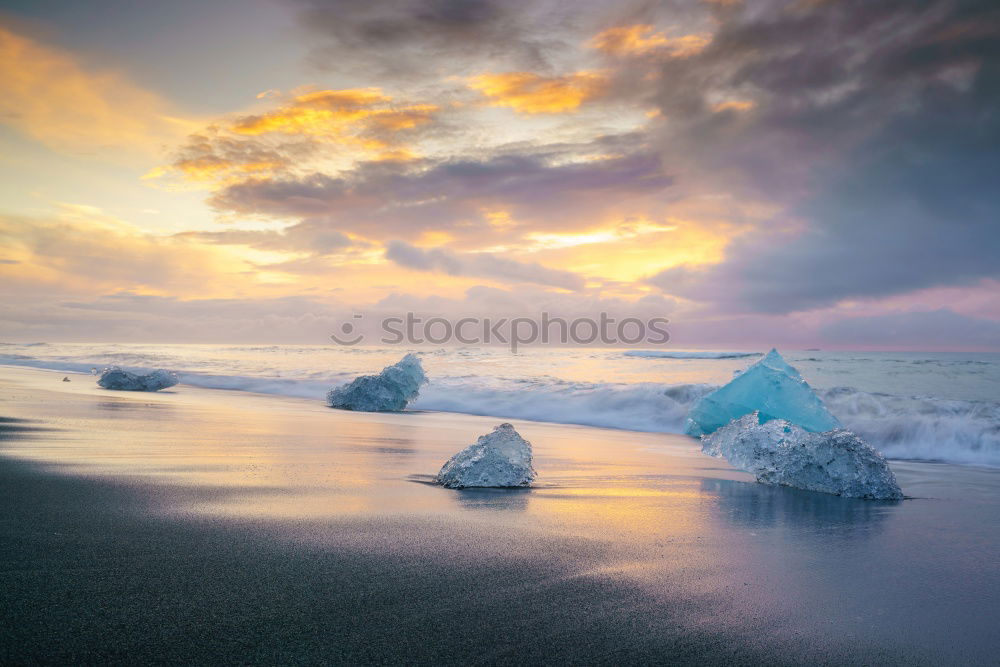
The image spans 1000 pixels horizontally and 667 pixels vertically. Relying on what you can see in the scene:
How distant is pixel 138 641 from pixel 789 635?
6.49 feet

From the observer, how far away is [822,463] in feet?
16.2

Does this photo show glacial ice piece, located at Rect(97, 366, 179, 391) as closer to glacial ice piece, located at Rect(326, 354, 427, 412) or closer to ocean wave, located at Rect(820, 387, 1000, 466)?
glacial ice piece, located at Rect(326, 354, 427, 412)

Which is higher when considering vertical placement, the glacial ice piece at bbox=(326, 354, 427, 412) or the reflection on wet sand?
the glacial ice piece at bbox=(326, 354, 427, 412)

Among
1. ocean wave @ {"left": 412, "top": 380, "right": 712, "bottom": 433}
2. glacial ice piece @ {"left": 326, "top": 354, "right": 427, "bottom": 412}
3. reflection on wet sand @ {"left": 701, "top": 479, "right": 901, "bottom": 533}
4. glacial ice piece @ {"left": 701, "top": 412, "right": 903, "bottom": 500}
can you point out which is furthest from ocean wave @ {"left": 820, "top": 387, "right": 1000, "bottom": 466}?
glacial ice piece @ {"left": 326, "top": 354, "right": 427, "bottom": 412}

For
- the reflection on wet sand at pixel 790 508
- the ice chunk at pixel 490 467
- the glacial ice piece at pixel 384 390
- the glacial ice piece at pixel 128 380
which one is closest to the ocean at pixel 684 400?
the glacial ice piece at pixel 128 380

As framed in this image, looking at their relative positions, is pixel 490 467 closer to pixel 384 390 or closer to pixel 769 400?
pixel 769 400

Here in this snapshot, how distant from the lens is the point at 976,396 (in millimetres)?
13602

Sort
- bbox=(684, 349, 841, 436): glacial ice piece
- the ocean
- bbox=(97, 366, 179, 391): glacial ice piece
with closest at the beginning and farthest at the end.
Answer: bbox=(684, 349, 841, 436): glacial ice piece < the ocean < bbox=(97, 366, 179, 391): glacial ice piece

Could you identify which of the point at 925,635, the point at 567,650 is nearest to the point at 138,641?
the point at 567,650

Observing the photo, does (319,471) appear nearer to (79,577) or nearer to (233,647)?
(79,577)

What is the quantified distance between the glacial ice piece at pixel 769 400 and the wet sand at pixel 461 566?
2.21 meters

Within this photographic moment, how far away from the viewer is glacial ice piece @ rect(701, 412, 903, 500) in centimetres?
471

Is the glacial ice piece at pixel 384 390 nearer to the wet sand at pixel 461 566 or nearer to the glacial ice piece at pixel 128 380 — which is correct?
the glacial ice piece at pixel 128 380

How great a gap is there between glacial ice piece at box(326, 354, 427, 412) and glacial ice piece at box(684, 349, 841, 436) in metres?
5.39
